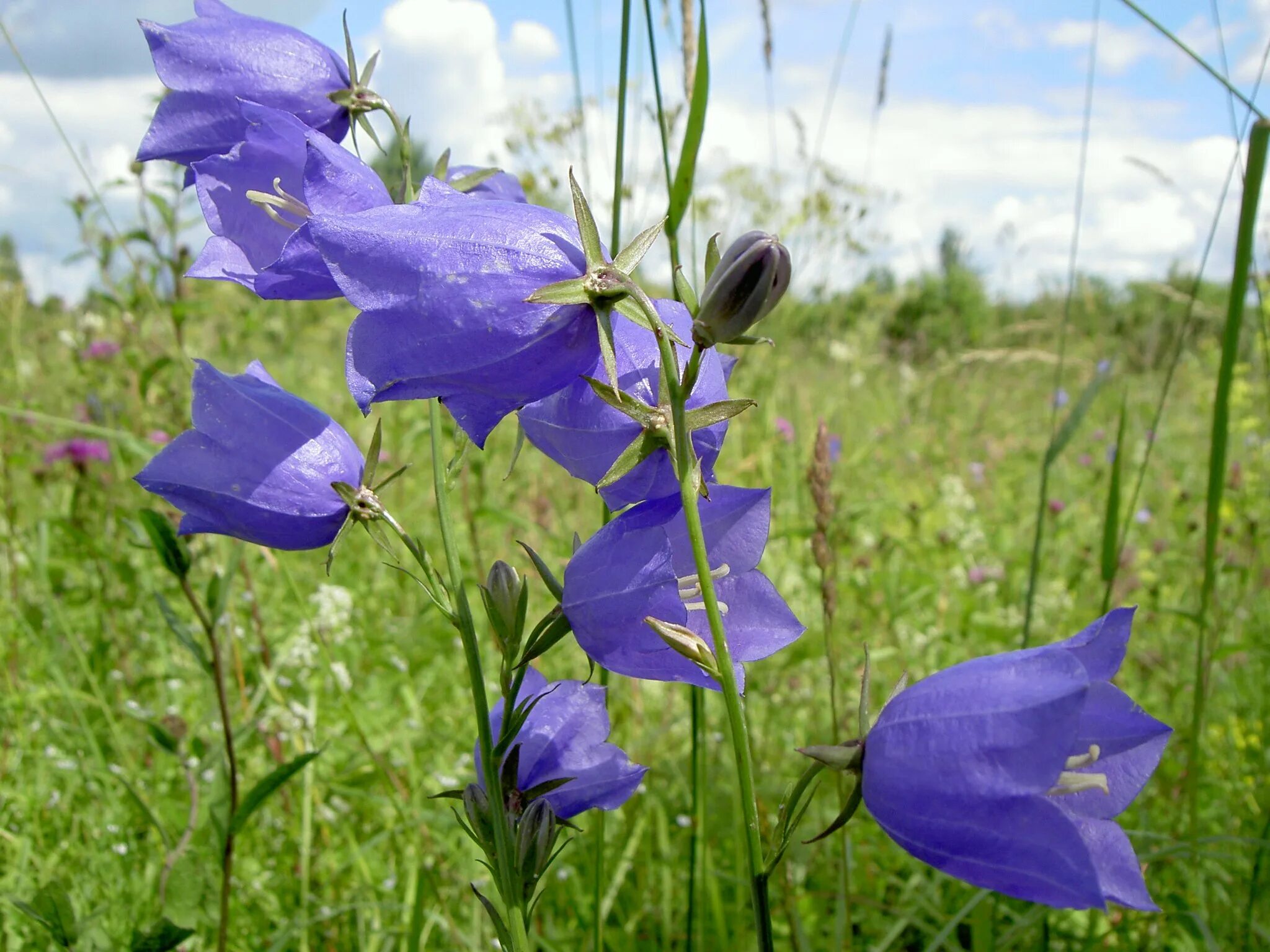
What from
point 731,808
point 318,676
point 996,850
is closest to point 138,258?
point 318,676

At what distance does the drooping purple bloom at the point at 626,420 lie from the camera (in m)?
0.94

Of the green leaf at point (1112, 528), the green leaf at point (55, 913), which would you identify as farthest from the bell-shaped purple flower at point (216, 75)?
the green leaf at point (1112, 528)

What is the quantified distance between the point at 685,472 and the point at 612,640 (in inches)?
8.3

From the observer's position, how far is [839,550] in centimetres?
382

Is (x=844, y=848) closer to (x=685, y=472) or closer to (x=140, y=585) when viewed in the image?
(x=685, y=472)

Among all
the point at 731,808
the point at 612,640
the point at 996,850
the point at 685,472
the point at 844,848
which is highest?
the point at 685,472

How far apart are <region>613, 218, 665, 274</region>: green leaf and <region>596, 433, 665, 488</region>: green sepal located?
0.16 m

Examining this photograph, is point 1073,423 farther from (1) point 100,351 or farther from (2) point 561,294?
(1) point 100,351

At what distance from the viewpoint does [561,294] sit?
2.74 ft

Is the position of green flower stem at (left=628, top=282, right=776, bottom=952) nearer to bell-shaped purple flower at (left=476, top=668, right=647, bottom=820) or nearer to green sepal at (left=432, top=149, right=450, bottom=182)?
bell-shaped purple flower at (left=476, top=668, right=647, bottom=820)

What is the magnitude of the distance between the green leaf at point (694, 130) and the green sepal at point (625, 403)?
0.70ft

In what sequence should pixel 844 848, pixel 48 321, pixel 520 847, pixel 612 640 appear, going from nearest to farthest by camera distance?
1. pixel 612 640
2. pixel 520 847
3. pixel 844 848
4. pixel 48 321

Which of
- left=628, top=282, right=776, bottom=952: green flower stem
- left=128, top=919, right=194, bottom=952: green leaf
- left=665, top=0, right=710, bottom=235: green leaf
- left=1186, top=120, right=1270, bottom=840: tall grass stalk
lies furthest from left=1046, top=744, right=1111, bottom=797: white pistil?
left=128, top=919, right=194, bottom=952: green leaf

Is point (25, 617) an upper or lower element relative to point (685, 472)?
lower
